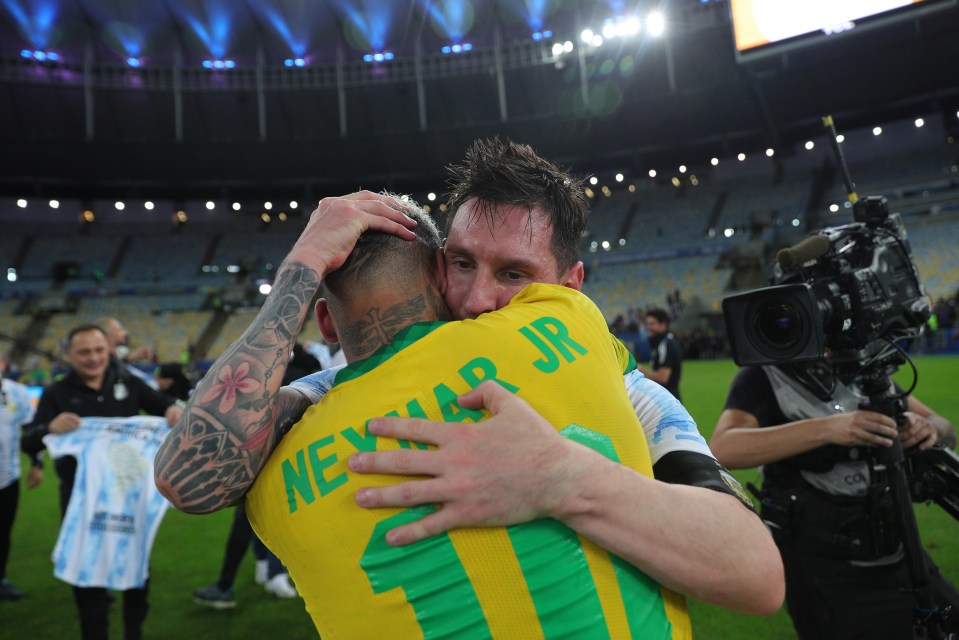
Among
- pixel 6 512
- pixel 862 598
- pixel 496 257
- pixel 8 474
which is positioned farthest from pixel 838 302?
pixel 6 512

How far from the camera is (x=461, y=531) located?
3.39 feet

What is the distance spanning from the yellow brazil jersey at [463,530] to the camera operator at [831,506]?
1544 mm

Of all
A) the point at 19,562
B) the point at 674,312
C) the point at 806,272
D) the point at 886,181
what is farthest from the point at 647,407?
the point at 886,181

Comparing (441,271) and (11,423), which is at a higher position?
(441,271)

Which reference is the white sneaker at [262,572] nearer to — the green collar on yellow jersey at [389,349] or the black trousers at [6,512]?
the black trousers at [6,512]

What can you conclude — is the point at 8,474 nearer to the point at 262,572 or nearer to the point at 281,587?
the point at 262,572

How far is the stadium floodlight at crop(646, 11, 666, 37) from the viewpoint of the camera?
27.5 meters

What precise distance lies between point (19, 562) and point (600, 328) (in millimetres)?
7693

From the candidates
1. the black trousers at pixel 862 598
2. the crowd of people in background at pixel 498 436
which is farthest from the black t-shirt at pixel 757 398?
the black trousers at pixel 862 598

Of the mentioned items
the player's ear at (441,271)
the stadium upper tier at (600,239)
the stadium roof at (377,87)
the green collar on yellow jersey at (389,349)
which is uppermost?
the stadium roof at (377,87)

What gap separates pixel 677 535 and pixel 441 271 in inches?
34.6

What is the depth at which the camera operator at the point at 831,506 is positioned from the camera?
2.32 meters

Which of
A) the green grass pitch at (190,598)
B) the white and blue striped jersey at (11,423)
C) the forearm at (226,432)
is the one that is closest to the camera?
the forearm at (226,432)

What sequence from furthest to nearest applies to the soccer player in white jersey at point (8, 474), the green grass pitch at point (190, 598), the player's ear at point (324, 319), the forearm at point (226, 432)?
1. the soccer player in white jersey at point (8, 474)
2. the green grass pitch at point (190, 598)
3. the player's ear at point (324, 319)
4. the forearm at point (226, 432)
